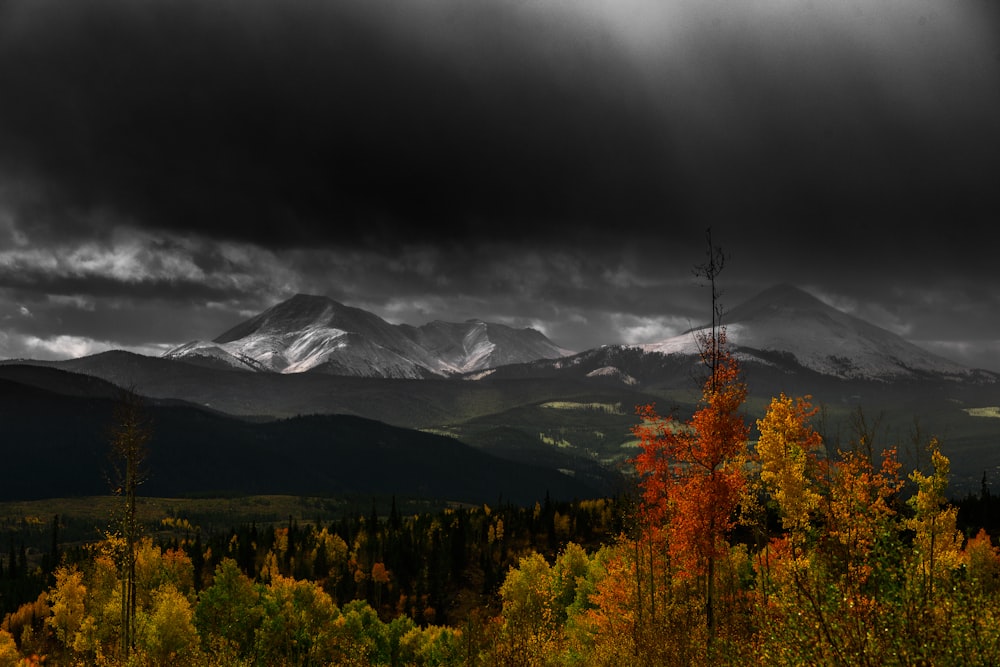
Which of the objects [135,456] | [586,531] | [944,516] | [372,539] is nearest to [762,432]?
[944,516]

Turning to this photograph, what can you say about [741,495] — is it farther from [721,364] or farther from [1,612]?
[1,612]

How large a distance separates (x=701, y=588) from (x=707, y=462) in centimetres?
1617

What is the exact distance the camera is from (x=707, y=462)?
33.8m

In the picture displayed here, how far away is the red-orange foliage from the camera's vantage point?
33.5m

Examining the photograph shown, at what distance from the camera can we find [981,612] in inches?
744

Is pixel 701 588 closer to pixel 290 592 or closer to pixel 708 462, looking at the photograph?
pixel 708 462

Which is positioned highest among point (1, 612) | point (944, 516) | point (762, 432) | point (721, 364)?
point (721, 364)

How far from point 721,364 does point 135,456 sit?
3852 centimetres

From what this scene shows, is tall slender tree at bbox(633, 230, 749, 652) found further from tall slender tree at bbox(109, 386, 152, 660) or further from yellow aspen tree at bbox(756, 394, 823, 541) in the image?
tall slender tree at bbox(109, 386, 152, 660)

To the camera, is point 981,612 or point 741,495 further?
point 741,495

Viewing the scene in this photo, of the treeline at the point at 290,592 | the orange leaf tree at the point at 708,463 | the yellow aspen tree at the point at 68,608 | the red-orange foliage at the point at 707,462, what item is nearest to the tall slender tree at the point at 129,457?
the treeline at the point at 290,592

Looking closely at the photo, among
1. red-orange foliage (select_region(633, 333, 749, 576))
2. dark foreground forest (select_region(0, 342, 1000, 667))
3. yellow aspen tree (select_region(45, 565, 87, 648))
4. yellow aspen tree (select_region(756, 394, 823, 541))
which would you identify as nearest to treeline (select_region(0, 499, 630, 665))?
yellow aspen tree (select_region(45, 565, 87, 648))

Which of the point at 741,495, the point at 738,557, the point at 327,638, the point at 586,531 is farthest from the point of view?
the point at 586,531

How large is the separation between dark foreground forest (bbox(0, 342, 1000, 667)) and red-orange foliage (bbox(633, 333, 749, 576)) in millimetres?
94
